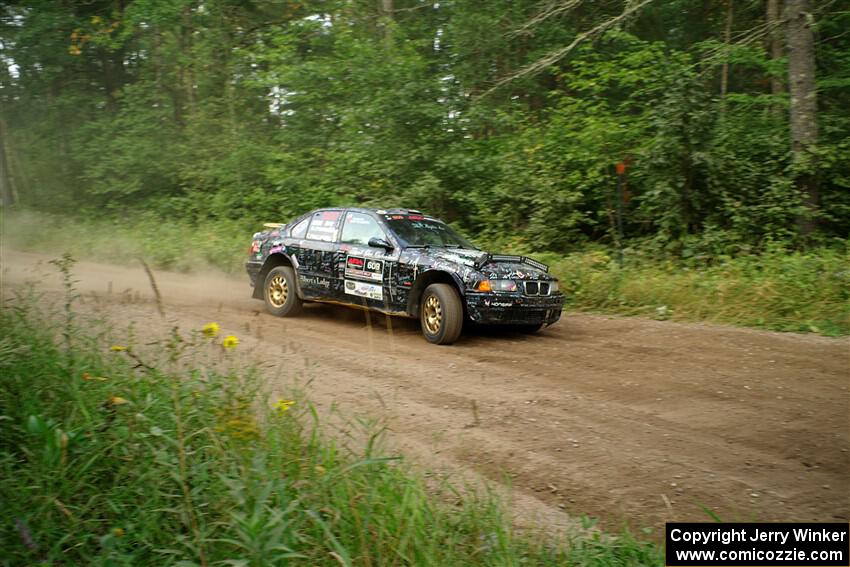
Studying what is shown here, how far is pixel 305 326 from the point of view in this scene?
9984 mm

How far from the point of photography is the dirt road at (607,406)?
4398mm

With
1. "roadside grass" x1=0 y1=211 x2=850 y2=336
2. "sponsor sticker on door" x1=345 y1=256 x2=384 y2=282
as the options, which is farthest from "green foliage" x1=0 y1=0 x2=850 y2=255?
"sponsor sticker on door" x1=345 y1=256 x2=384 y2=282

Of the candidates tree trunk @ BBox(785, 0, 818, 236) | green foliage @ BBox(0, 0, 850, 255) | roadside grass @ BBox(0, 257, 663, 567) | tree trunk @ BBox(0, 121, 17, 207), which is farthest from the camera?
tree trunk @ BBox(0, 121, 17, 207)

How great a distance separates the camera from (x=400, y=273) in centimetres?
915

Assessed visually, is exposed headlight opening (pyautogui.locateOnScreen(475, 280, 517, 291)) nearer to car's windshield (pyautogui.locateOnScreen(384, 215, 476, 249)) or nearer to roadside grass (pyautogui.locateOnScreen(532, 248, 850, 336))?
car's windshield (pyautogui.locateOnScreen(384, 215, 476, 249))

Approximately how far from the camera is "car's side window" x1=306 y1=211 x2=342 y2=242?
1034 centimetres

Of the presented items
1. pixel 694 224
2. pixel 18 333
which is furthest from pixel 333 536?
pixel 694 224

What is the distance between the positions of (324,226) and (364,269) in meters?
1.29

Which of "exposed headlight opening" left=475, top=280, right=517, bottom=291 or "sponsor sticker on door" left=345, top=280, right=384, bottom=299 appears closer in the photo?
"exposed headlight opening" left=475, top=280, right=517, bottom=291

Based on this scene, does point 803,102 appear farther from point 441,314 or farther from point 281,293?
point 281,293

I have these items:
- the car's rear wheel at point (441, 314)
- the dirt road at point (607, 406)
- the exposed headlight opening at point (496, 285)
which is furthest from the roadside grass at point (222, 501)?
the exposed headlight opening at point (496, 285)

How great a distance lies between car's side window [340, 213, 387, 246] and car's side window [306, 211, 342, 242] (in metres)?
0.20

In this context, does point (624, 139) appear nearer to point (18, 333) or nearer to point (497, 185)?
point (497, 185)

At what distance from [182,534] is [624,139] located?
13662 mm
